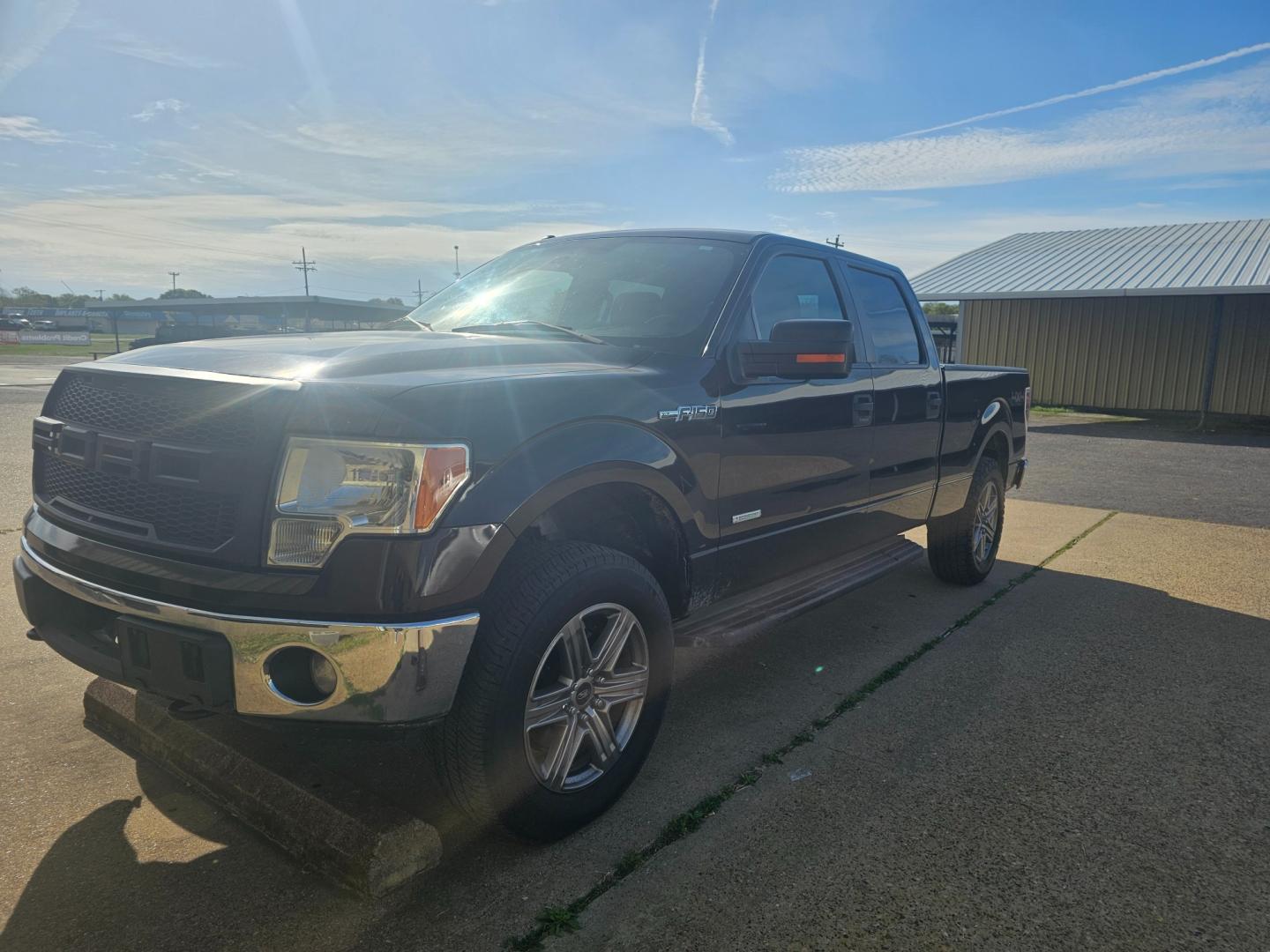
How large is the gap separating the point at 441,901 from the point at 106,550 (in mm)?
1356

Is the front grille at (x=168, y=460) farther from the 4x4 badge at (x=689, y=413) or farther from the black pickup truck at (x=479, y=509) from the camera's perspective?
the 4x4 badge at (x=689, y=413)

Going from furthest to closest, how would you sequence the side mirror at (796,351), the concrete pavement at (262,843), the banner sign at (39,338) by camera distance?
the banner sign at (39,338), the side mirror at (796,351), the concrete pavement at (262,843)

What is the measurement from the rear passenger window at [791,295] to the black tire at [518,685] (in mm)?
1315

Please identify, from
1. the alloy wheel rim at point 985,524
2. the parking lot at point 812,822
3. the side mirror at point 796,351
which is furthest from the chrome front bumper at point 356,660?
the alloy wheel rim at point 985,524

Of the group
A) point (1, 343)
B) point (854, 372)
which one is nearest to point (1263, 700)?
point (854, 372)

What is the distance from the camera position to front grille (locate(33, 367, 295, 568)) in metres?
2.28

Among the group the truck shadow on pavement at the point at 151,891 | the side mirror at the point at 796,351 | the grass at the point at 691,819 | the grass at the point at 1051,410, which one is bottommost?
the grass at the point at 1051,410

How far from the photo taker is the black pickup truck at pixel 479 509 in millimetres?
2236

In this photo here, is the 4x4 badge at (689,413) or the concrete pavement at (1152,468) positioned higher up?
the 4x4 badge at (689,413)

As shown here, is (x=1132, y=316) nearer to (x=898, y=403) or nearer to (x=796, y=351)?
(x=898, y=403)

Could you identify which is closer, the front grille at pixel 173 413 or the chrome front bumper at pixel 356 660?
the chrome front bumper at pixel 356 660

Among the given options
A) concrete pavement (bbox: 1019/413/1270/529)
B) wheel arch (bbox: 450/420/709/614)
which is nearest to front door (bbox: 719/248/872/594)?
wheel arch (bbox: 450/420/709/614)

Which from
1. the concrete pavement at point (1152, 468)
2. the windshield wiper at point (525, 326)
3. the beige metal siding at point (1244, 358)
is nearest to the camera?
the windshield wiper at point (525, 326)

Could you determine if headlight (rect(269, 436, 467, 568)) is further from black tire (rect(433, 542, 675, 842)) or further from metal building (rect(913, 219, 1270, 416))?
metal building (rect(913, 219, 1270, 416))
